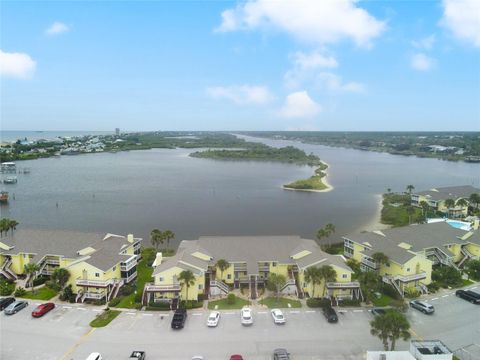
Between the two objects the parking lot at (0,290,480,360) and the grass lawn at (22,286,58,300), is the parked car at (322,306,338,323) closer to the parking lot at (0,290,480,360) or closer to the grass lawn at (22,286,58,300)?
the parking lot at (0,290,480,360)

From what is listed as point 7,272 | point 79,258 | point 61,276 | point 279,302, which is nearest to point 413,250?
point 279,302

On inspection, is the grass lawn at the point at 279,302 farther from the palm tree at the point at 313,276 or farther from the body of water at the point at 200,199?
the body of water at the point at 200,199

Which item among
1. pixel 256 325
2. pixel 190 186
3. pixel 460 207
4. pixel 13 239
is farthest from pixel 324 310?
pixel 190 186

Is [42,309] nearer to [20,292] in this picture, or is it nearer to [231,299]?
[20,292]

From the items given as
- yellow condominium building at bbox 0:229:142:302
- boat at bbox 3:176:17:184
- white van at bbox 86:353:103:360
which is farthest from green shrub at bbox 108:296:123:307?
boat at bbox 3:176:17:184

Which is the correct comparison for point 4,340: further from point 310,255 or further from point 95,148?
point 95,148
